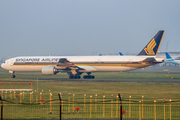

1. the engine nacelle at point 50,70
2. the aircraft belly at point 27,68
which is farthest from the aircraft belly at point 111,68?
the aircraft belly at point 27,68

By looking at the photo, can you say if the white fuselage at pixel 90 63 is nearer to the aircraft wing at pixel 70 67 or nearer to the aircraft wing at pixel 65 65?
the aircraft wing at pixel 70 67

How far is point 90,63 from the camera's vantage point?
50.8 m

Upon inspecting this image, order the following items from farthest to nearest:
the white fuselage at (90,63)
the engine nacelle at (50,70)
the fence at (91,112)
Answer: the engine nacelle at (50,70)
the white fuselage at (90,63)
the fence at (91,112)

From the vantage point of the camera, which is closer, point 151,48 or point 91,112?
point 91,112

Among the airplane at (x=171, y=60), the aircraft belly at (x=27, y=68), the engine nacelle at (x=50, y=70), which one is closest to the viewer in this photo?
the engine nacelle at (x=50, y=70)

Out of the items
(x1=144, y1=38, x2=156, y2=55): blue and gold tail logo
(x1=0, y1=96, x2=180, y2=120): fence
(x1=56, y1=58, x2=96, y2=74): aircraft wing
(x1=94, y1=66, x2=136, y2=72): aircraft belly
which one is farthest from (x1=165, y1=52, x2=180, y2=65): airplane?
(x1=0, y1=96, x2=180, y2=120): fence

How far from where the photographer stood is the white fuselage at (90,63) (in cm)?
4822

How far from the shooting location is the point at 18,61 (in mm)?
55406

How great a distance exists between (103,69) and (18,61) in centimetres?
1658

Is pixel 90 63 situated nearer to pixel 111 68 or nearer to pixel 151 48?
pixel 111 68

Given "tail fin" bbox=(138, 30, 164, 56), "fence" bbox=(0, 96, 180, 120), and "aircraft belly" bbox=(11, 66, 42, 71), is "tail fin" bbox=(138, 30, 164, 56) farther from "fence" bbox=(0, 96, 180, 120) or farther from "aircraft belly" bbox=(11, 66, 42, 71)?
"fence" bbox=(0, 96, 180, 120)

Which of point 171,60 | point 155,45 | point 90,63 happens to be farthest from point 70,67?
point 171,60

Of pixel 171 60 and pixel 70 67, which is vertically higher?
pixel 171 60

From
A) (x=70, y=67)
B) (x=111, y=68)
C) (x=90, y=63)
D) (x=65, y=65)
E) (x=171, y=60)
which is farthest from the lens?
(x=171, y=60)
